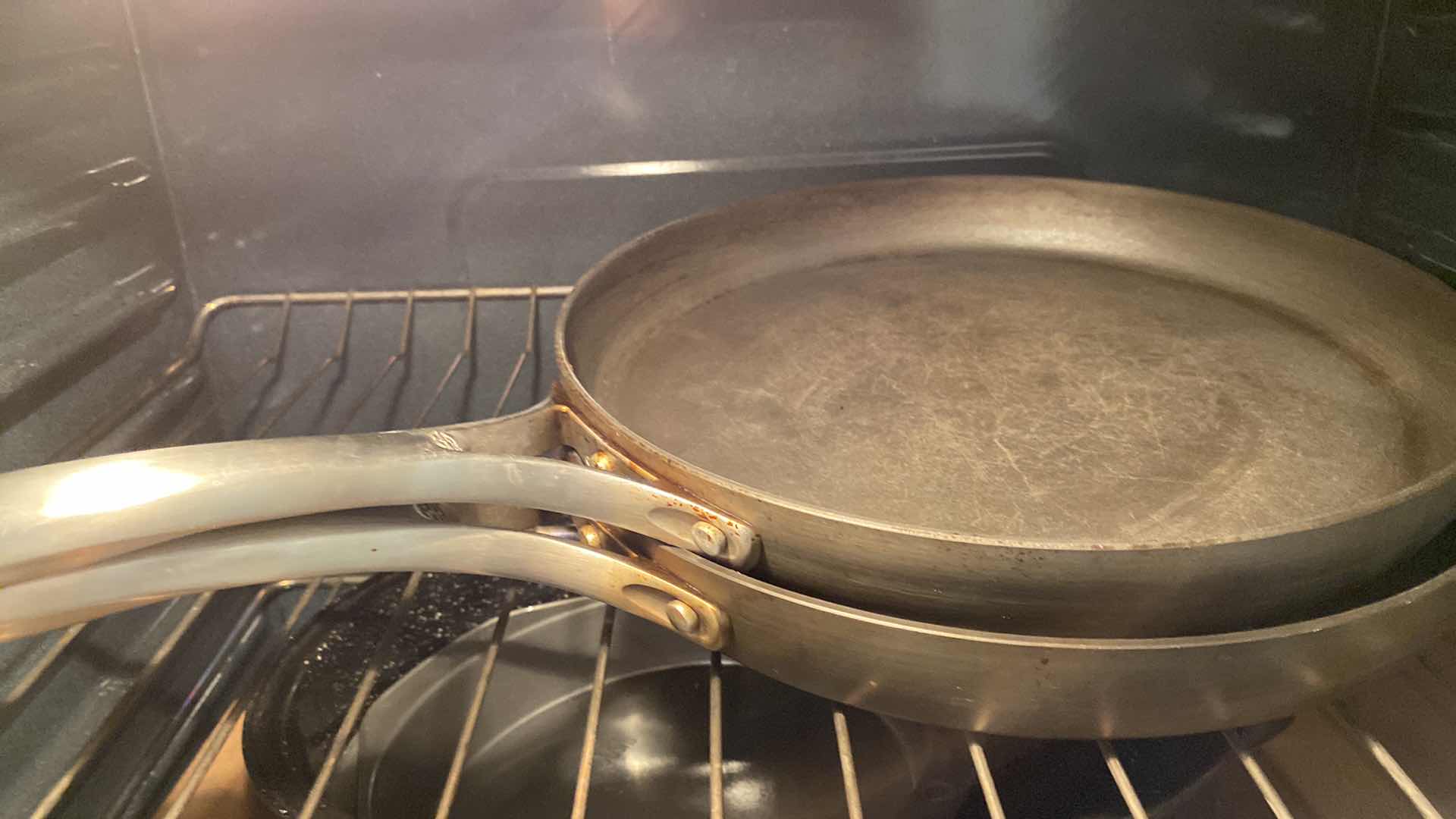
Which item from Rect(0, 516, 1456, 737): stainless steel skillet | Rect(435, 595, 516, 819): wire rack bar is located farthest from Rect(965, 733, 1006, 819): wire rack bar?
Rect(435, 595, 516, 819): wire rack bar

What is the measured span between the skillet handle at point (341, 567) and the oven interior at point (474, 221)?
0.56ft

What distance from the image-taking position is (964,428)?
0.59 meters

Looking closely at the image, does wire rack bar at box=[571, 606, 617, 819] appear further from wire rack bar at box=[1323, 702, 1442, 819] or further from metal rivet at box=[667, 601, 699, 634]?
wire rack bar at box=[1323, 702, 1442, 819]

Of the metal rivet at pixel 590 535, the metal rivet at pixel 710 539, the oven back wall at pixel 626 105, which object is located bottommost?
the metal rivet at pixel 710 539

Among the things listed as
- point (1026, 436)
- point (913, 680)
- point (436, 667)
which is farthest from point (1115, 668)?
point (436, 667)

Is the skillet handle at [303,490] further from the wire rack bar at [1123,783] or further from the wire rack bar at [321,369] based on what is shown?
the wire rack bar at [321,369]

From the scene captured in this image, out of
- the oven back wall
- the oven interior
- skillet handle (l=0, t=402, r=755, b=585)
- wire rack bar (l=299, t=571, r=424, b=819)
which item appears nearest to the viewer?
skillet handle (l=0, t=402, r=755, b=585)

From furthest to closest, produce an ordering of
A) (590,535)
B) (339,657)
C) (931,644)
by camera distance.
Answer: (339,657)
(590,535)
(931,644)

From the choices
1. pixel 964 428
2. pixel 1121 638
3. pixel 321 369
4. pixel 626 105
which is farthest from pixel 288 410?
pixel 1121 638

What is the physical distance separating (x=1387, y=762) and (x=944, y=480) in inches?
9.6

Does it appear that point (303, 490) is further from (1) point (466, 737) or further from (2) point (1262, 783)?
(2) point (1262, 783)

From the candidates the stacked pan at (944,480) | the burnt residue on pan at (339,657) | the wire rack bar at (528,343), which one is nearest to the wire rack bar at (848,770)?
the stacked pan at (944,480)

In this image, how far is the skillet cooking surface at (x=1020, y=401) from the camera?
52 cm

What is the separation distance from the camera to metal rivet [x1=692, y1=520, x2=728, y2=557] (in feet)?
1.45
